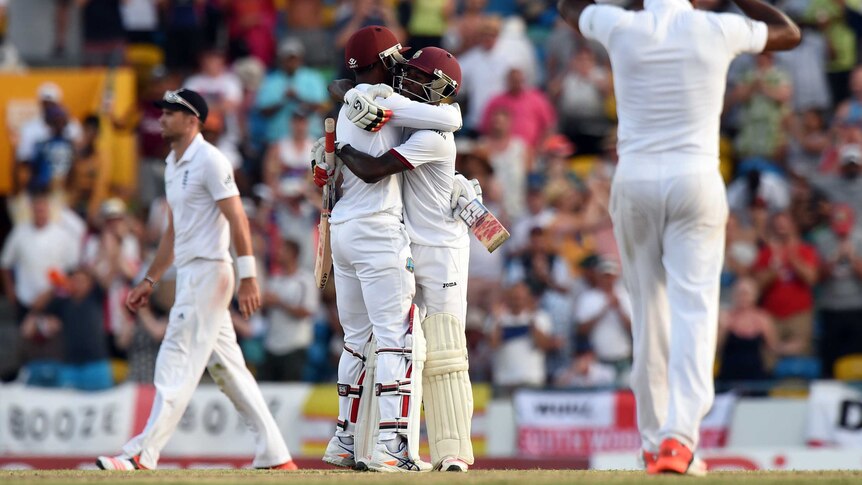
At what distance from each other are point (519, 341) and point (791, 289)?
309cm

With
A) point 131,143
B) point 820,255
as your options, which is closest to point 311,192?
point 131,143

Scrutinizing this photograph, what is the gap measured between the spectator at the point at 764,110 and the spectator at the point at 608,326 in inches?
153

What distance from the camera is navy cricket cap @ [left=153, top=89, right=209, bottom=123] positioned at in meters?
11.5

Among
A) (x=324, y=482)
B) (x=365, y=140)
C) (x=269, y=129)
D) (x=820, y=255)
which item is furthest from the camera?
(x=269, y=129)

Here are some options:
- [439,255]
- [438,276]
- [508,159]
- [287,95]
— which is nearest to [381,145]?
[439,255]

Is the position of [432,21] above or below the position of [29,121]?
above

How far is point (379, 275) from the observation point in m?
9.98

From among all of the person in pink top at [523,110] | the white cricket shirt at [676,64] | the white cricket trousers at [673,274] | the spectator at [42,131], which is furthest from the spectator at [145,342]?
the white cricket shirt at [676,64]

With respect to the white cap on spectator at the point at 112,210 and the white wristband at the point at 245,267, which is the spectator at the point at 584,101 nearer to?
the white cap on spectator at the point at 112,210

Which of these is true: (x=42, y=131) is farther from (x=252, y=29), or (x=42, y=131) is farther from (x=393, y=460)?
(x=393, y=460)

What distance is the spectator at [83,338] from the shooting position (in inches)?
681

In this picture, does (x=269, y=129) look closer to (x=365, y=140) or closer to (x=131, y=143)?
(x=131, y=143)

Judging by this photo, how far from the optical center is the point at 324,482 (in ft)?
27.1

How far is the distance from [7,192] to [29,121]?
1.00 meters
